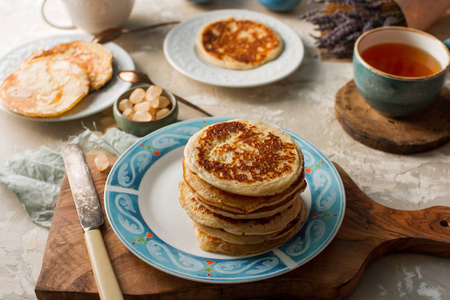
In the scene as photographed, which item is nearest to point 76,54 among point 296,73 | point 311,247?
point 296,73

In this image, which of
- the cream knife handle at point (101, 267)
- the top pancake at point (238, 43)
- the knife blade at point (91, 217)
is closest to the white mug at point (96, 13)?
the top pancake at point (238, 43)

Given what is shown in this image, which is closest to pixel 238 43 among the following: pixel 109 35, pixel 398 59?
pixel 109 35

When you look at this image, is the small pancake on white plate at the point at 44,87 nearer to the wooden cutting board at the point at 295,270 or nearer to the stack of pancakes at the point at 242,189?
the wooden cutting board at the point at 295,270

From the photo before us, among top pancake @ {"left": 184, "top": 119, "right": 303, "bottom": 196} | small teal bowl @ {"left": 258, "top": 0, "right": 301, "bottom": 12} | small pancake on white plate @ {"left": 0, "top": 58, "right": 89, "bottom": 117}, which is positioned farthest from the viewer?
small teal bowl @ {"left": 258, "top": 0, "right": 301, "bottom": 12}

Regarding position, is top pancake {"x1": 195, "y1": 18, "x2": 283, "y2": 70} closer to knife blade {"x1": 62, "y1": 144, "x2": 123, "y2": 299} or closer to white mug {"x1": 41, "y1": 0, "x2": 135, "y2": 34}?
white mug {"x1": 41, "y1": 0, "x2": 135, "y2": 34}

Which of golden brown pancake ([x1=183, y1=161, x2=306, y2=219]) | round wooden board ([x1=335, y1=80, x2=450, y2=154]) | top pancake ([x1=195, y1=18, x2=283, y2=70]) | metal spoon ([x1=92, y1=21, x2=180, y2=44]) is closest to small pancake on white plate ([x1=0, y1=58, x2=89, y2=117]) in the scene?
metal spoon ([x1=92, y1=21, x2=180, y2=44])

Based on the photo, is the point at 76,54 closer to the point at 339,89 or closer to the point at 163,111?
the point at 163,111
